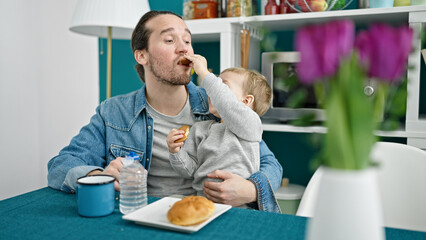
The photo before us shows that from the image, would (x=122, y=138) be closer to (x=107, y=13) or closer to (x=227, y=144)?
(x=227, y=144)

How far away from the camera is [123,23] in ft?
7.22

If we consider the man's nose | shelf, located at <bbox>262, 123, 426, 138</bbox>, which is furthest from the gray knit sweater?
shelf, located at <bbox>262, 123, 426, 138</bbox>

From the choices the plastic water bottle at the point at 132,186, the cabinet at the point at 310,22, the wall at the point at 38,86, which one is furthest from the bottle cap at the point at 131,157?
the wall at the point at 38,86

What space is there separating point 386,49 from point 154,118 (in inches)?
49.6

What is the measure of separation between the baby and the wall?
5.53 ft

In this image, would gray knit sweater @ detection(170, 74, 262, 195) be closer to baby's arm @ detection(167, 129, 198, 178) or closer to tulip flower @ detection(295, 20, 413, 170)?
baby's arm @ detection(167, 129, 198, 178)

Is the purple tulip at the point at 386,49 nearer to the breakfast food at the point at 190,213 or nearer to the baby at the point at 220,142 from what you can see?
the breakfast food at the point at 190,213

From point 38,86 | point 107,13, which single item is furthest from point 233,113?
point 38,86

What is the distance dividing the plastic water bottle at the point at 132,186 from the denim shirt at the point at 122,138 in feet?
1.22

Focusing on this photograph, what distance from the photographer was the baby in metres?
1.32

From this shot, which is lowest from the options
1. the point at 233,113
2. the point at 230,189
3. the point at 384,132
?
the point at 230,189

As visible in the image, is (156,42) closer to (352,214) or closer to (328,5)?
(328,5)

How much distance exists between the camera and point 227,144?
4.42 feet

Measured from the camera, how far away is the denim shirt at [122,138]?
4.62ft
